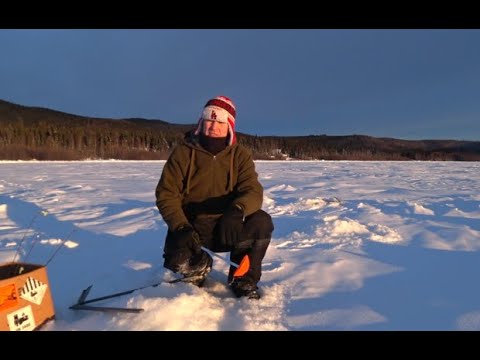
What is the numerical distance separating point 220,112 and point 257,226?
84cm

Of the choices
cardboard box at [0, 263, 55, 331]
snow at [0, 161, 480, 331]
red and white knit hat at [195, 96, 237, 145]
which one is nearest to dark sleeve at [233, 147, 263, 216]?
red and white knit hat at [195, 96, 237, 145]

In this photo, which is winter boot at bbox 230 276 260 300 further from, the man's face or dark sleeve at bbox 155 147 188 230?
the man's face

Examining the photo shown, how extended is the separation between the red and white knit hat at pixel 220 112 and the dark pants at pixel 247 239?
0.59 m

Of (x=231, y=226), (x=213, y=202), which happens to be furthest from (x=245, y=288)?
(x=213, y=202)

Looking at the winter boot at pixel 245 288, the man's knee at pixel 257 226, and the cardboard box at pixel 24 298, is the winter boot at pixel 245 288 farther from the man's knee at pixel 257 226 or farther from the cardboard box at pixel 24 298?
the cardboard box at pixel 24 298

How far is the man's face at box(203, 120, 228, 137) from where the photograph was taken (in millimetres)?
2656

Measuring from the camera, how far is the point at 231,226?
243cm

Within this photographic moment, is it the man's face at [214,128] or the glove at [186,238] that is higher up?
the man's face at [214,128]

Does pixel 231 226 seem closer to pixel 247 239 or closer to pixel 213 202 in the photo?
pixel 247 239

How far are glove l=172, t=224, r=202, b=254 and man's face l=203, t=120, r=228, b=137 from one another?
26.9 inches

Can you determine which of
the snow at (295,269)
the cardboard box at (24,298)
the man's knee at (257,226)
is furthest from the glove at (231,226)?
the cardboard box at (24,298)

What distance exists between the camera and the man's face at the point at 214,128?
8.71ft
